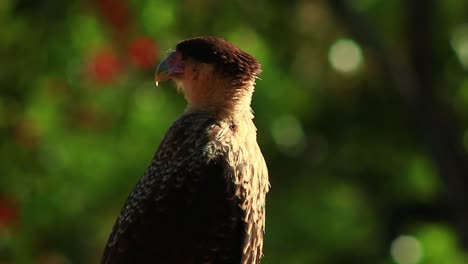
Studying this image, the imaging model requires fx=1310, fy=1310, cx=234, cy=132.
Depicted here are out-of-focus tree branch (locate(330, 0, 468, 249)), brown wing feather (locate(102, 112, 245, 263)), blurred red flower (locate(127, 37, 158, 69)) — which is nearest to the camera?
brown wing feather (locate(102, 112, 245, 263))

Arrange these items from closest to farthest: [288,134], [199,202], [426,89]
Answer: [199,202]
[426,89]
[288,134]

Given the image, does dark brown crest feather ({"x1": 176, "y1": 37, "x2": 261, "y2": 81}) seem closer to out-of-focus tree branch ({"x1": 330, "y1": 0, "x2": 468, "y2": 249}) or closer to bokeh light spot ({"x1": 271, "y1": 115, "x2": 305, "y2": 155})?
out-of-focus tree branch ({"x1": 330, "y1": 0, "x2": 468, "y2": 249})

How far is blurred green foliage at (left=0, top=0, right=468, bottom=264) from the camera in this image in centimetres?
1016

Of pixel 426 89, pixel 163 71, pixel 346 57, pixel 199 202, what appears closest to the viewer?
pixel 199 202

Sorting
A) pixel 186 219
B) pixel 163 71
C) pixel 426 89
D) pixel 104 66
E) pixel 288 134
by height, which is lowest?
pixel 186 219

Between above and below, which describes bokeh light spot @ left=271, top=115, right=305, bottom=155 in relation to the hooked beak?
above

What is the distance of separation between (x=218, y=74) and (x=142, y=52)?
4.74 meters

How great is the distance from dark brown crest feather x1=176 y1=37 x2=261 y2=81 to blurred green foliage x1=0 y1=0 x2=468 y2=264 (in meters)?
4.15

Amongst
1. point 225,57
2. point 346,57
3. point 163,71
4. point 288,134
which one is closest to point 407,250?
point 288,134

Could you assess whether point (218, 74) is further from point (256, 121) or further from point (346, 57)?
point (346, 57)

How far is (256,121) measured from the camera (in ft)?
33.6

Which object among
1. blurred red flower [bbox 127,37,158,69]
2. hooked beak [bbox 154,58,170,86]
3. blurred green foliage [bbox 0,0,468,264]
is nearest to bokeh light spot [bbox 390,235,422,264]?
blurred green foliage [bbox 0,0,468,264]

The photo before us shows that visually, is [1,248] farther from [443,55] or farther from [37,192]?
[443,55]

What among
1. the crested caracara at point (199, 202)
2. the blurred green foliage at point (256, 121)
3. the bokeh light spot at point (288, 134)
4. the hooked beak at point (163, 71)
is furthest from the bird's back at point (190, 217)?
the bokeh light spot at point (288, 134)
